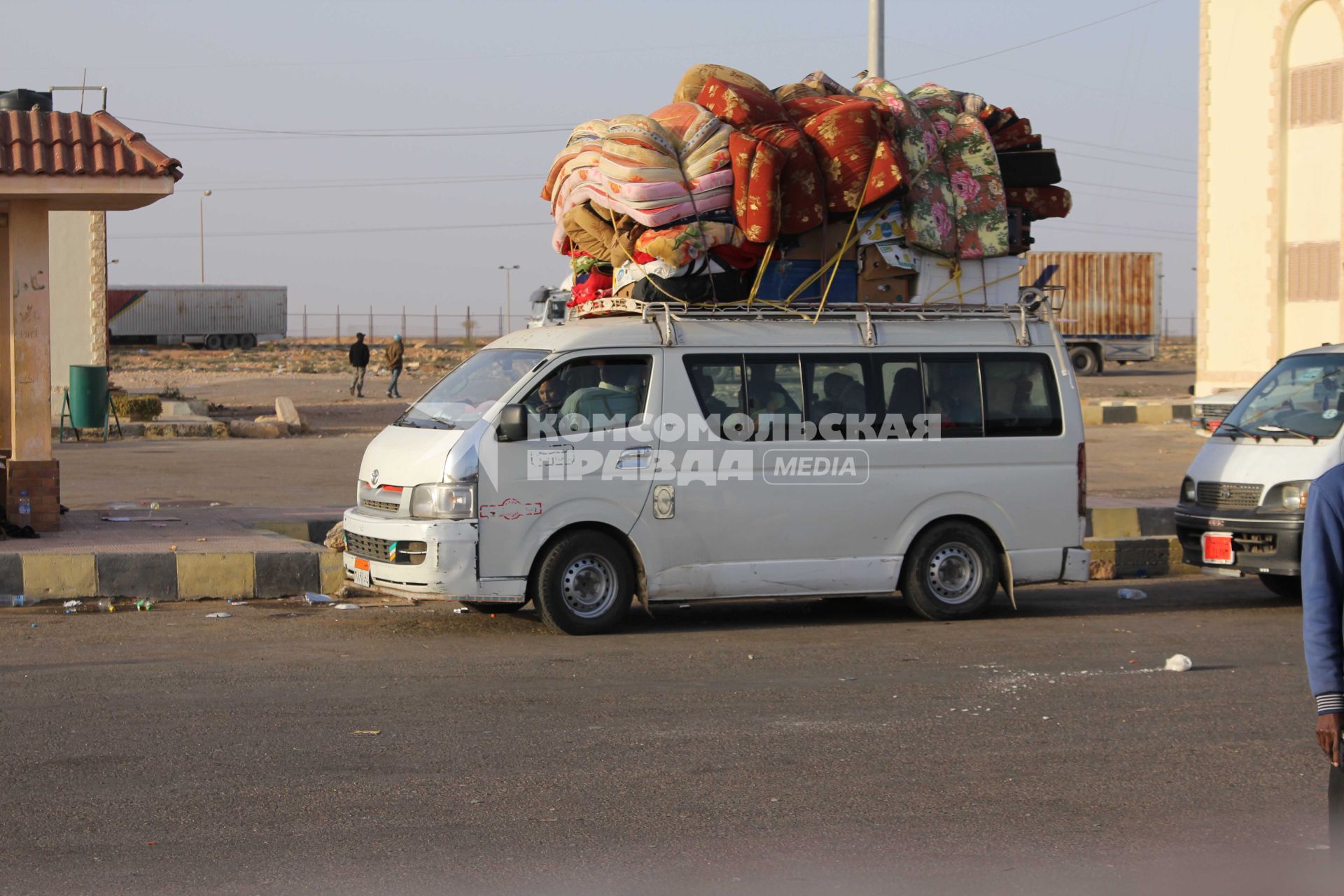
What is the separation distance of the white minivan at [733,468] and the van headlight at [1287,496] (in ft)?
4.15

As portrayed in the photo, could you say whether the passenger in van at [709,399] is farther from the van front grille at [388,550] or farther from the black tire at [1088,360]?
the black tire at [1088,360]

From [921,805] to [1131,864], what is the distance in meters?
0.86

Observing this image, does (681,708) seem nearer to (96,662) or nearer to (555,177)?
(96,662)

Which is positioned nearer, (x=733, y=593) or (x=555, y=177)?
(x=733, y=593)

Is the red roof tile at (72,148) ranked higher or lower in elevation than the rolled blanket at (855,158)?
higher

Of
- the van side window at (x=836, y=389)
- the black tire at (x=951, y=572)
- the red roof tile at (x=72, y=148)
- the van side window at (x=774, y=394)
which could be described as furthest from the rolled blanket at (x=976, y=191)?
the red roof tile at (x=72, y=148)

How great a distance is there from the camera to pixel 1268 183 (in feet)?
88.1

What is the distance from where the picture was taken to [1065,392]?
31.9 ft

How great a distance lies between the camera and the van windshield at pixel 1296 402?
10.1m

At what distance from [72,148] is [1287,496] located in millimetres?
→ 9793

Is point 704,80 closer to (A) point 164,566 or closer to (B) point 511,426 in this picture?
(B) point 511,426

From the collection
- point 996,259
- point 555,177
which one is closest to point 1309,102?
point 996,259

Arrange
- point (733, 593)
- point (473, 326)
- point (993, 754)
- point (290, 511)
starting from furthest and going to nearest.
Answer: point (473, 326) → point (290, 511) → point (733, 593) → point (993, 754)

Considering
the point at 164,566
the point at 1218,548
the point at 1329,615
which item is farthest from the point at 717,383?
the point at 1329,615
